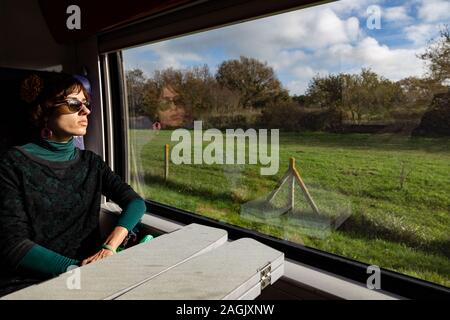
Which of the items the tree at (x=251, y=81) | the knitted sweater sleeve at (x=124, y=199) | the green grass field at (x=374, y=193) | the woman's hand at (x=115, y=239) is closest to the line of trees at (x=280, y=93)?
the tree at (x=251, y=81)

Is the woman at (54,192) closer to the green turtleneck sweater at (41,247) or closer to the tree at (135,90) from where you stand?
the green turtleneck sweater at (41,247)

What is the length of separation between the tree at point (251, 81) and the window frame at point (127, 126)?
0.24 meters

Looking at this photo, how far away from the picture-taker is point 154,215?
7.06 feet

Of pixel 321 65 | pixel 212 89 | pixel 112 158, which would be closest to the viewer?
pixel 321 65

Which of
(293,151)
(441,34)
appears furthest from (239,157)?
(441,34)

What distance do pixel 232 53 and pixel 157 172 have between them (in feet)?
3.23

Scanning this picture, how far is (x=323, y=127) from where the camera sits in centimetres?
145

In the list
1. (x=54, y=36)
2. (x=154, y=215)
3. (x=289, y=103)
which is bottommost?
(x=154, y=215)

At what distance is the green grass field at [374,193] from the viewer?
3.83 feet

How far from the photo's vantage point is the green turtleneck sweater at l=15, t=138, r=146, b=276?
1.12 m

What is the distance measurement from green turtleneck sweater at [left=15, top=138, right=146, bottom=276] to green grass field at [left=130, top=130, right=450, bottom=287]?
56 centimetres

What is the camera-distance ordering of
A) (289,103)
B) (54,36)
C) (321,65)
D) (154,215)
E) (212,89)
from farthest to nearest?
(54,36) < (154,215) < (212,89) < (289,103) < (321,65)

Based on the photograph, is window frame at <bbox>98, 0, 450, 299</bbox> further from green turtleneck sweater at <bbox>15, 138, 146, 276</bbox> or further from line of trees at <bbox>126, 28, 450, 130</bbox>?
green turtleneck sweater at <bbox>15, 138, 146, 276</bbox>

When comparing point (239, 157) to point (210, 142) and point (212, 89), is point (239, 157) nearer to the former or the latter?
point (210, 142)
